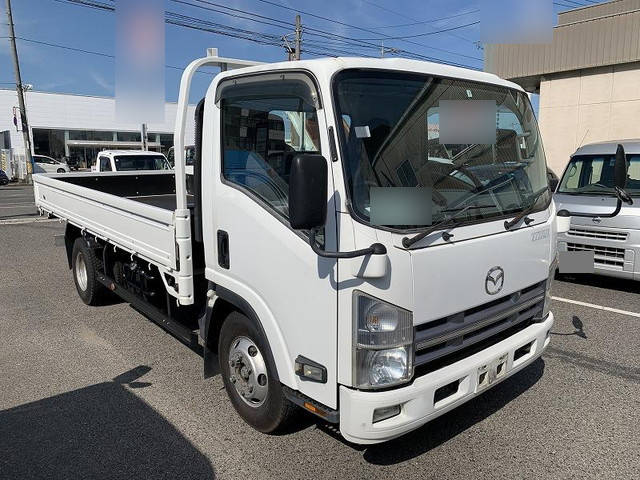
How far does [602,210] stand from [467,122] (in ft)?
14.5

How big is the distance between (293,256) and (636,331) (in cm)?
421

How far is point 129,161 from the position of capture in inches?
526

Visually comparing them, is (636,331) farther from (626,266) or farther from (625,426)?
(625,426)

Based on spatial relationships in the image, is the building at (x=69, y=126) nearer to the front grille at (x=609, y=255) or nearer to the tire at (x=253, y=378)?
the front grille at (x=609, y=255)

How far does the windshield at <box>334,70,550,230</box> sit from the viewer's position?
2.51 meters

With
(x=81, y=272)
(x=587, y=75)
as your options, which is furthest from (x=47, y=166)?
(x=81, y=272)

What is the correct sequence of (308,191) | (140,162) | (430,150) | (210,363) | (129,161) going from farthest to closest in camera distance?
(140,162)
(129,161)
(210,363)
(430,150)
(308,191)

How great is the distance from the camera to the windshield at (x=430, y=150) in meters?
2.51

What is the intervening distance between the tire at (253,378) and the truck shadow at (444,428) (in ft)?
1.43

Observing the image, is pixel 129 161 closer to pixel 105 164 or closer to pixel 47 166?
pixel 105 164

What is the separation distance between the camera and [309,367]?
265 cm

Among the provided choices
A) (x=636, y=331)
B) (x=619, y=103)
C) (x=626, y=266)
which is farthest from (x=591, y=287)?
(x=619, y=103)

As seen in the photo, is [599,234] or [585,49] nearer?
[599,234]

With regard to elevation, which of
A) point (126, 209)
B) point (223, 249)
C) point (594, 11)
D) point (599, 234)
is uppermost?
point (594, 11)
